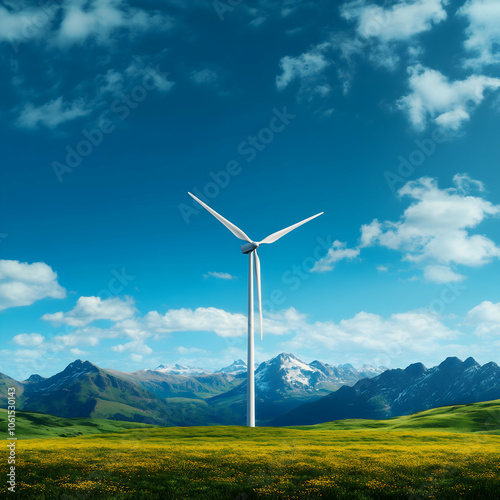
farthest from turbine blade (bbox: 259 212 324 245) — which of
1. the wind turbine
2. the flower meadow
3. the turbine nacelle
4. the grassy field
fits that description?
the flower meadow

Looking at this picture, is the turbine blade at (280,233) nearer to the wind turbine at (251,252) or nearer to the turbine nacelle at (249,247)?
the wind turbine at (251,252)

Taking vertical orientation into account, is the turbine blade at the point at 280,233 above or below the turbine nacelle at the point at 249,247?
above

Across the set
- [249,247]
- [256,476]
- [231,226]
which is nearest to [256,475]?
[256,476]

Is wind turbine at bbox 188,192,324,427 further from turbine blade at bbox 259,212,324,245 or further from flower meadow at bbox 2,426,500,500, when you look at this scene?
flower meadow at bbox 2,426,500,500

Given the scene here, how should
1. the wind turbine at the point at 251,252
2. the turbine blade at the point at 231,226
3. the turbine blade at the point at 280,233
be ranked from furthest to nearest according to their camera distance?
the turbine blade at the point at 280,233
the turbine blade at the point at 231,226
the wind turbine at the point at 251,252

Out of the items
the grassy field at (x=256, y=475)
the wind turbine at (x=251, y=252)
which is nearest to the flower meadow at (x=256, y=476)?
the grassy field at (x=256, y=475)

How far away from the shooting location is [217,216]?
9700 centimetres

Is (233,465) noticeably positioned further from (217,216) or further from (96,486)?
(217,216)

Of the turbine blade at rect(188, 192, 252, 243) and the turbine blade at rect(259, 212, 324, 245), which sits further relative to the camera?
the turbine blade at rect(259, 212, 324, 245)

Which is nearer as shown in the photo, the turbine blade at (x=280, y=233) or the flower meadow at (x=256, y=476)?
the flower meadow at (x=256, y=476)

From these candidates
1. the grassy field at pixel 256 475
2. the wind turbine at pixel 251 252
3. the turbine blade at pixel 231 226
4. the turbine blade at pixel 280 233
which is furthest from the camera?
the turbine blade at pixel 280 233

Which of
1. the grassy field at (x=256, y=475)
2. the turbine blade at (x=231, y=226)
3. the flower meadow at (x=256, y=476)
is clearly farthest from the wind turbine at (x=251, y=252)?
the flower meadow at (x=256, y=476)

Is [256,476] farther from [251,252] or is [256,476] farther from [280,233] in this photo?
[280,233]

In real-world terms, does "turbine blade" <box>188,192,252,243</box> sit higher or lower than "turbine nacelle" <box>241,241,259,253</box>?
higher
